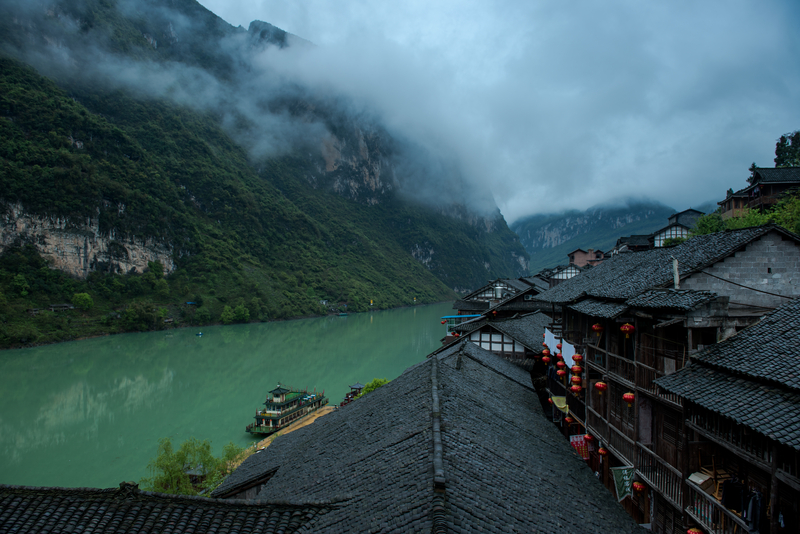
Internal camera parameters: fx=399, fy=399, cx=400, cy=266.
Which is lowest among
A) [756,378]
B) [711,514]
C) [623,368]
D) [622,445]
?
[622,445]

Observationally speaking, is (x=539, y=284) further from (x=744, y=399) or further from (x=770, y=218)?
(x=744, y=399)

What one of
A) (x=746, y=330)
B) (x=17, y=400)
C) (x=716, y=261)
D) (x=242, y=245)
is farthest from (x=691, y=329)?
(x=242, y=245)

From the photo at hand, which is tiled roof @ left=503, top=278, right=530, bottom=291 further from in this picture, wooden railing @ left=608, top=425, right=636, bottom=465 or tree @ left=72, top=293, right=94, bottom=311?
tree @ left=72, top=293, right=94, bottom=311

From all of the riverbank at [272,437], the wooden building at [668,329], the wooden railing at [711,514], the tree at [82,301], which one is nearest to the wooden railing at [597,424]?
the wooden building at [668,329]

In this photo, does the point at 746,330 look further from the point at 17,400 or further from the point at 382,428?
the point at 17,400

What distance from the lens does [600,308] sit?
10.8m

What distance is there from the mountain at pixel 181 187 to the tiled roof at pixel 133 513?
59.4 m

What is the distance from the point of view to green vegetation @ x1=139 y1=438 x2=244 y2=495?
55.7ft

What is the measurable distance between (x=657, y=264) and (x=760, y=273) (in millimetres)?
2346

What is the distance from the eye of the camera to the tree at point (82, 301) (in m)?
60.6

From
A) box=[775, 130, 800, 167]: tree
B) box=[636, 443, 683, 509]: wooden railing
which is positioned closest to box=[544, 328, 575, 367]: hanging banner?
box=[636, 443, 683, 509]: wooden railing

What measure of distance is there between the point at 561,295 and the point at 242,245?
101311 millimetres

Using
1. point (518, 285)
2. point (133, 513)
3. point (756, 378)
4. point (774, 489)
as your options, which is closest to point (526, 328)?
point (756, 378)

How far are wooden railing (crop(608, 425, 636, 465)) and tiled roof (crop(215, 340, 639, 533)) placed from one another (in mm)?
1383
